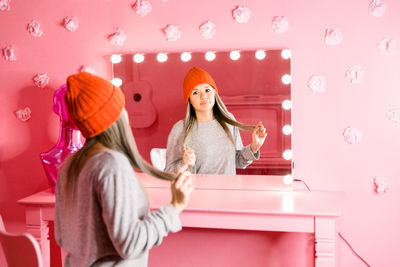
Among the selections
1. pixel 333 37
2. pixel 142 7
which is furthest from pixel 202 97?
pixel 333 37

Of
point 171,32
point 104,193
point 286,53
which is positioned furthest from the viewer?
point 171,32

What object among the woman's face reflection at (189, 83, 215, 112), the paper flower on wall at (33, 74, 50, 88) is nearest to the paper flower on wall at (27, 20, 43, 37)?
the paper flower on wall at (33, 74, 50, 88)

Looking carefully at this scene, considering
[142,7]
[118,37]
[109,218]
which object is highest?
[142,7]

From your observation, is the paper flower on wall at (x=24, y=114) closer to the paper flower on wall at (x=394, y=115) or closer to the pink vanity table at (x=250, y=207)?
the pink vanity table at (x=250, y=207)

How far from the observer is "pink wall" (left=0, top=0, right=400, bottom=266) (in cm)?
194

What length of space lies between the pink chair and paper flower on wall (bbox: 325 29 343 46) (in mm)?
1471

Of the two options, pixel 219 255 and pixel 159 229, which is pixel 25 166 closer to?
pixel 219 255

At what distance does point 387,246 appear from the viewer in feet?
6.57

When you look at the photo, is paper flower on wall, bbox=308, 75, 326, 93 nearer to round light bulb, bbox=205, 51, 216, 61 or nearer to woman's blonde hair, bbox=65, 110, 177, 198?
round light bulb, bbox=205, 51, 216, 61

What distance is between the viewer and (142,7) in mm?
2096

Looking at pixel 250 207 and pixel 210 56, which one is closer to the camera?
pixel 250 207

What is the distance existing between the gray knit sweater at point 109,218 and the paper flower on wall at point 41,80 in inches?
50.2

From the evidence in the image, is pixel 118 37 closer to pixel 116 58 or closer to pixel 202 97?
pixel 116 58

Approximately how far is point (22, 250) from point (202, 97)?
3.78ft
